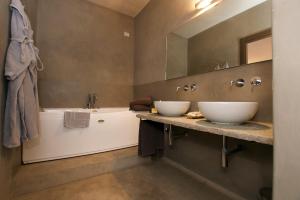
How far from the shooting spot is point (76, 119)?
74.2 inches

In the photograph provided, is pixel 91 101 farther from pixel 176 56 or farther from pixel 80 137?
pixel 176 56

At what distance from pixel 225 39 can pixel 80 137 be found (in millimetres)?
2005

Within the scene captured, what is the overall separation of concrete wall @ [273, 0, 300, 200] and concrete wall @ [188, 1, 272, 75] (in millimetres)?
753

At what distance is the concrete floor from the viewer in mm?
1314

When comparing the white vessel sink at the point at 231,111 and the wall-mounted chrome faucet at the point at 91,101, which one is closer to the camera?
the white vessel sink at the point at 231,111

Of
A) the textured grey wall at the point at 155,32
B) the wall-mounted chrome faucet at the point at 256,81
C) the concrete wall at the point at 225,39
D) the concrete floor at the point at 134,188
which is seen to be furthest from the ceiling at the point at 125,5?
the concrete floor at the point at 134,188

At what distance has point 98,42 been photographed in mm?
2822

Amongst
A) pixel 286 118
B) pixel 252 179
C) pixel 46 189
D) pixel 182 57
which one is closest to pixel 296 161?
pixel 286 118

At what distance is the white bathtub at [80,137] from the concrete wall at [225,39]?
1.23 m

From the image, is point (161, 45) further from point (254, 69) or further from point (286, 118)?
point (286, 118)

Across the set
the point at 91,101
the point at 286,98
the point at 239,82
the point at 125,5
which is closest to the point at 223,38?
the point at 239,82

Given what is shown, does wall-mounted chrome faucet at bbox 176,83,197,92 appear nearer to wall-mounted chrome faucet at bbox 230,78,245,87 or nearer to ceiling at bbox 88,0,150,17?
wall-mounted chrome faucet at bbox 230,78,245,87

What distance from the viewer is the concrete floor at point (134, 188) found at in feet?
4.31

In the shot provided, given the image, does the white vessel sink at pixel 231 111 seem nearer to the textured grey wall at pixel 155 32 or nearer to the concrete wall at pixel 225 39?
the concrete wall at pixel 225 39
